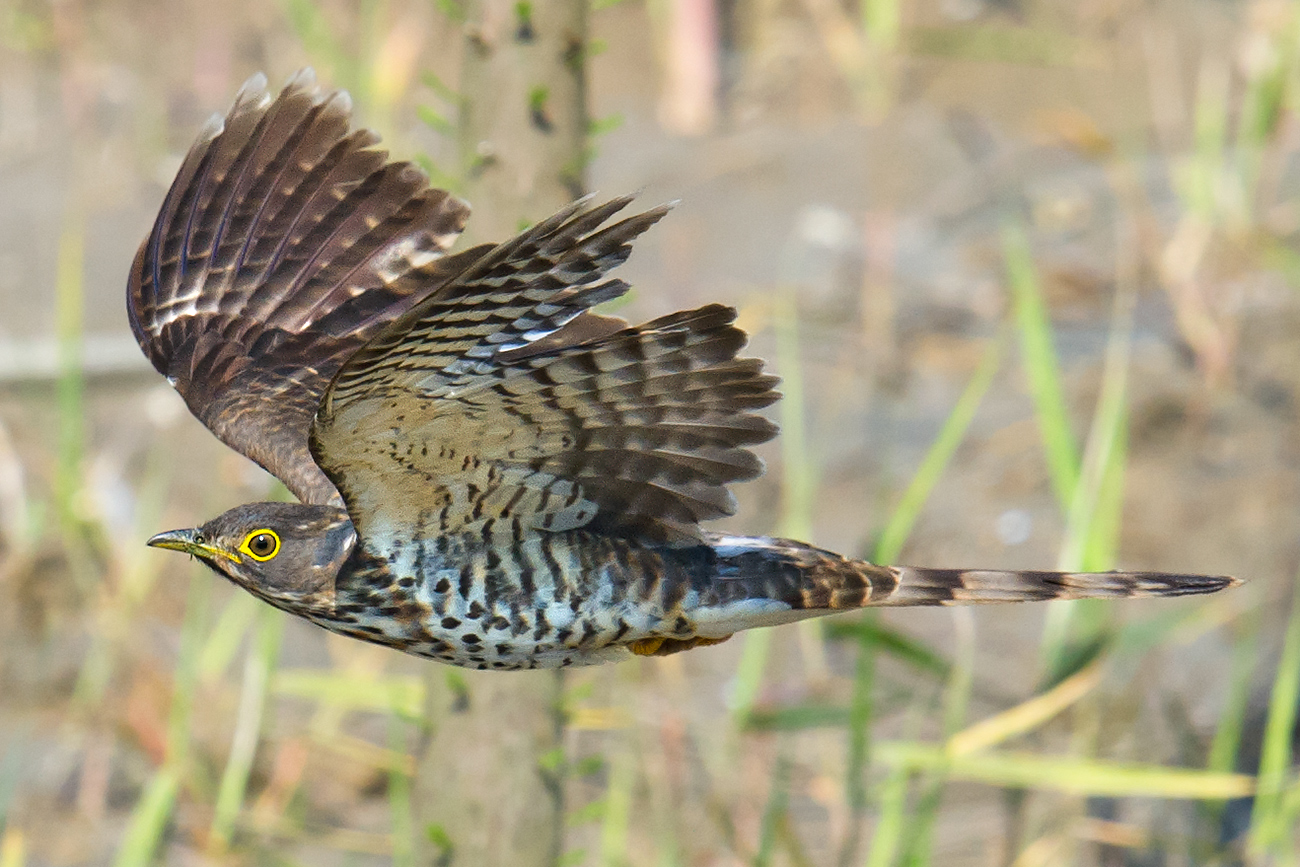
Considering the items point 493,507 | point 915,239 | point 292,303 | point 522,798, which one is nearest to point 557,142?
point 292,303

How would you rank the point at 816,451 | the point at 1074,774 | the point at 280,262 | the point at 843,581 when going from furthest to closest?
the point at 816,451, the point at 1074,774, the point at 280,262, the point at 843,581

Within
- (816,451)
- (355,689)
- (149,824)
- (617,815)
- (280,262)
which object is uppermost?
(816,451)

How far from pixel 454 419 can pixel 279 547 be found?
471mm

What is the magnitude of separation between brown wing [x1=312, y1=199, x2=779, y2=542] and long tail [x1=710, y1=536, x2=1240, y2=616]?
0.51ft

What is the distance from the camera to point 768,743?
15.2 ft

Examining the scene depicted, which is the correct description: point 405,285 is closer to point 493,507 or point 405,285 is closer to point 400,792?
point 493,507

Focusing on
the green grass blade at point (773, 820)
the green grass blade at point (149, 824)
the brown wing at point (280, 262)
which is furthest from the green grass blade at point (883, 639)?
the green grass blade at point (149, 824)

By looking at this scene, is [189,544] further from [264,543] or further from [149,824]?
Answer: [149,824]

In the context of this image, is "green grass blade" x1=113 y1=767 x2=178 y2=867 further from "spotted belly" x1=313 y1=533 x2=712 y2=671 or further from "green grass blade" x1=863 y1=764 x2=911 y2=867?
"green grass blade" x1=863 y1=764 x2=911 y2=867

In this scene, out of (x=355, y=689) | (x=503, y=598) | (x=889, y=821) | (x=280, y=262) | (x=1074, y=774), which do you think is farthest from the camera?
(x=355, y=689)

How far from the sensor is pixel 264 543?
95.8 inches

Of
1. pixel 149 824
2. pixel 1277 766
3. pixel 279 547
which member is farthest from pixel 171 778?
pixel 1277 766

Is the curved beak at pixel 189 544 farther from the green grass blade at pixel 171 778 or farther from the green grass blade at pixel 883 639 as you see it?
the green grass blade at pixel 883 639

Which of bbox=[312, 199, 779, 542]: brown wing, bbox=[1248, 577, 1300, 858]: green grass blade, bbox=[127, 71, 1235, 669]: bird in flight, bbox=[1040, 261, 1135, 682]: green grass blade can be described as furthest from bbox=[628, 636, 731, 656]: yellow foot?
bbox=[1248, 577, 1300, 858]: green grass blade
